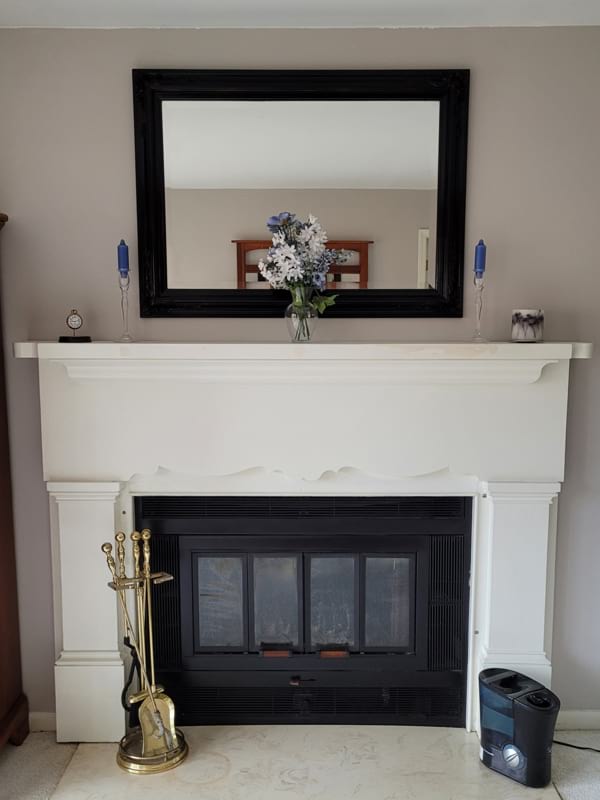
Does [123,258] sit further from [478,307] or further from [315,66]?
[478,307]

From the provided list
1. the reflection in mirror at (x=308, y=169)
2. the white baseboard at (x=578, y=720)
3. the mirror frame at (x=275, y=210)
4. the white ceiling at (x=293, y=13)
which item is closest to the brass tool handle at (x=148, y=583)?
the mirror frame at (x=275, y=210)

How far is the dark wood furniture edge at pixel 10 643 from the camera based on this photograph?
2.24 meters

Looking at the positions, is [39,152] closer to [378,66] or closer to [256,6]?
[256,6]

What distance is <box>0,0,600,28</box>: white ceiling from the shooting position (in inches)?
78.0

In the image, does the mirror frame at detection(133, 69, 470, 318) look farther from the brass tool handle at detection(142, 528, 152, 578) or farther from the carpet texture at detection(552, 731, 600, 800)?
the carpet texture at detection(552, 731, 600, 800)

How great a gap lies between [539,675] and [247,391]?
1.37 m

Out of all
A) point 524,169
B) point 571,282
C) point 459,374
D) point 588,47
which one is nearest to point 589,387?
point 571,282

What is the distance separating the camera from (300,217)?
7.22ft

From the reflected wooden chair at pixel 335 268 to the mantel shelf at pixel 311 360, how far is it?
0.74 ft

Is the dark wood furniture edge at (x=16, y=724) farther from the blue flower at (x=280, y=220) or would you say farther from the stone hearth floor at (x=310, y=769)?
the blue flower at (x=280, y=220)

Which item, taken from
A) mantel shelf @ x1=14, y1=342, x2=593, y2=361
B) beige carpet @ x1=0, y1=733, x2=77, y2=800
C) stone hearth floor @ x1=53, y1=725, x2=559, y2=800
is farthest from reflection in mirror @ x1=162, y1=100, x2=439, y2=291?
beige carpet @ x1=0, y1=733, x2=77, y2=800

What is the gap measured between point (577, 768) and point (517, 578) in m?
0.62

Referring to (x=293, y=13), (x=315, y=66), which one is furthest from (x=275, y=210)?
(x=293, y=13)

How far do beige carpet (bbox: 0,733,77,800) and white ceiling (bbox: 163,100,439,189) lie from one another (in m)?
1.92
